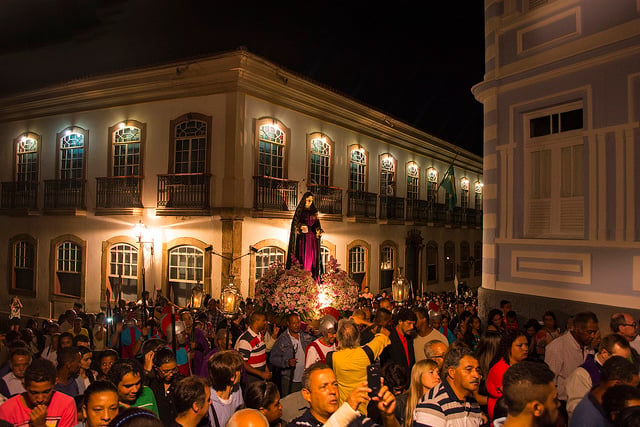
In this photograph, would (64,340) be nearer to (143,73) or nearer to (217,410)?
(217,410)

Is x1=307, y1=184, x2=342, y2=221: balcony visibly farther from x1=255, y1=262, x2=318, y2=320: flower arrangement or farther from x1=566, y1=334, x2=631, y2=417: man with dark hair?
x1=566, y1=334, x2=631, y2=417: man with dark hair

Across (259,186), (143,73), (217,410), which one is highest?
(143,73)

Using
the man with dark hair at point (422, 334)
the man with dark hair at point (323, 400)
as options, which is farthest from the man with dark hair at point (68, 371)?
the man with dark hair at point (422, 334)

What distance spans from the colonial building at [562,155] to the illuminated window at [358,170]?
1146 cm

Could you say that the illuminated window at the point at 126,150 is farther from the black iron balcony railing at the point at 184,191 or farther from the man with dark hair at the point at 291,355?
the man with dark hair at the point at 291,355

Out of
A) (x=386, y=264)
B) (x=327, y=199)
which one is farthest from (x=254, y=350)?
(x=386, y=264)

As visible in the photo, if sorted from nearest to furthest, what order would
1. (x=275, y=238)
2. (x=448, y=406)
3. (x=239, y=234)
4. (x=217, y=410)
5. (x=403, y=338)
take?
1. (x=448, y=406)
2. (x=217, y=410)
3. (x=403, y=338)
4. (x=239, y=234)
5. (x=275, y=238)

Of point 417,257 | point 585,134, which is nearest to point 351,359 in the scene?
point 585,134

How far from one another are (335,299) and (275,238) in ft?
24.8

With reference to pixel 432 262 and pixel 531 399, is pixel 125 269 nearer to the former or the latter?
pixel 432 262

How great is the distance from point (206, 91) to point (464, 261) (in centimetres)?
2113

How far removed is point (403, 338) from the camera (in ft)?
22.7

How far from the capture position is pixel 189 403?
398 cm

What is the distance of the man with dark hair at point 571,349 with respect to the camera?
20.9 ft
